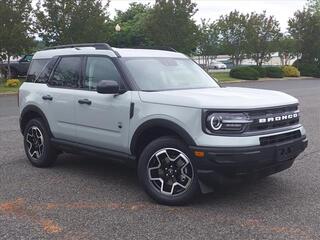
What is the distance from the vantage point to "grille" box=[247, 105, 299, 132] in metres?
5.26

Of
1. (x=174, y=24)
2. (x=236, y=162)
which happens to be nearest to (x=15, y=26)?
(x=174, y=24)

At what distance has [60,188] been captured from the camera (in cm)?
627

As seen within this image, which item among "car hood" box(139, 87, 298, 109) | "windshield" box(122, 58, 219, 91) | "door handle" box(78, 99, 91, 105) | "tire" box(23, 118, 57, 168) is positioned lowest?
"tire" box(23, 118, 57, 168)

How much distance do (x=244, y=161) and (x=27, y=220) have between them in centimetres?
220

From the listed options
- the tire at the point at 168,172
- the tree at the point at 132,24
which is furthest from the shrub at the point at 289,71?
the tire at the point at 168,172

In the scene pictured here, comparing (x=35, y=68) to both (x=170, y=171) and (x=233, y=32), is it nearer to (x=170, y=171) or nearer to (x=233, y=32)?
(x=170, y=171)

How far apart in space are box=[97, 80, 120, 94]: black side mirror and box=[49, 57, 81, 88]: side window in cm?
98

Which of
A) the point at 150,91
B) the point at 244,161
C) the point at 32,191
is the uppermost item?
the point at 150,91

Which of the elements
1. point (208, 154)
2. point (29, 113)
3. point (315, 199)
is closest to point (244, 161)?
point (208, 154)

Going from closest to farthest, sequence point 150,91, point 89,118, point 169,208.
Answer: point 169,208 < point 150,91 < point 89,118

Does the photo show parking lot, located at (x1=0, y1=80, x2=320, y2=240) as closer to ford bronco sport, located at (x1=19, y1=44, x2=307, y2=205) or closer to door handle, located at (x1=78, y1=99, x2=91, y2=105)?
ford bronco sport, located at (x1=19, y1=44, x2=307, y2=205)

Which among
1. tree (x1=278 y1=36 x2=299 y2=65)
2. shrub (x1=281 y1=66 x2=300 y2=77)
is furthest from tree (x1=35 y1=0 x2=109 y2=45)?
tree (x1=278 y1=36 x2=299 y2=65)

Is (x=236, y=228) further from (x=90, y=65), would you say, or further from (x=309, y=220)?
(x=90, y=65)

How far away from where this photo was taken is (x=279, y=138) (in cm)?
548
